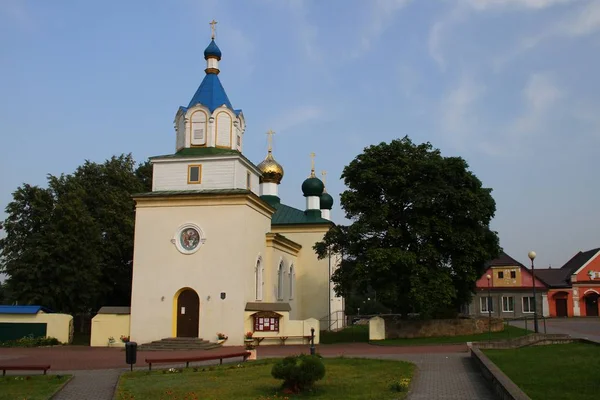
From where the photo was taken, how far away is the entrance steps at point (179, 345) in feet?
84.2

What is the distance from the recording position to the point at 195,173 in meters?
28.5

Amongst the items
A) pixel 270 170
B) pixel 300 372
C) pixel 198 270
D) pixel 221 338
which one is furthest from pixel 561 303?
pixel 300 372

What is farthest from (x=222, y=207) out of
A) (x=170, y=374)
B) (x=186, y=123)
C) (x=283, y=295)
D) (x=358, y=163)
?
(x=170, y=374)

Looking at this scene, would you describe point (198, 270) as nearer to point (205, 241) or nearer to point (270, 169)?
point (205, 241)

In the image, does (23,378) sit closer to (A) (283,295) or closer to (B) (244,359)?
(B) (244,359)

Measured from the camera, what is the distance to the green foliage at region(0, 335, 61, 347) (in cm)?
2789

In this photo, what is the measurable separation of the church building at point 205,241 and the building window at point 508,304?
95.1ft

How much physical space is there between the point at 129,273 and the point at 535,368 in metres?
30.2

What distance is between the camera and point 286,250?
3588 centimetres

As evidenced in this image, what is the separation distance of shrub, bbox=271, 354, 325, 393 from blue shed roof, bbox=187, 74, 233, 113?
18655 mm

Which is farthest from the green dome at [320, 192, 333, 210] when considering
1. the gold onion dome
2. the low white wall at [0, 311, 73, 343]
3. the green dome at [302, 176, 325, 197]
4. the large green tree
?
the low white wall at [0, 311, 73, 343]

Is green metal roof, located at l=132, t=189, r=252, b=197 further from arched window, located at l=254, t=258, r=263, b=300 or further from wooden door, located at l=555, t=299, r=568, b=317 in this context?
wooden door, located at l=555, t=299, r=568, b=317

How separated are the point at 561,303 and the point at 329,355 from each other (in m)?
38.5

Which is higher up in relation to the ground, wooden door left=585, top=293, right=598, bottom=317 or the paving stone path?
wooden door left=585, top=293, right=598, bottom=317
